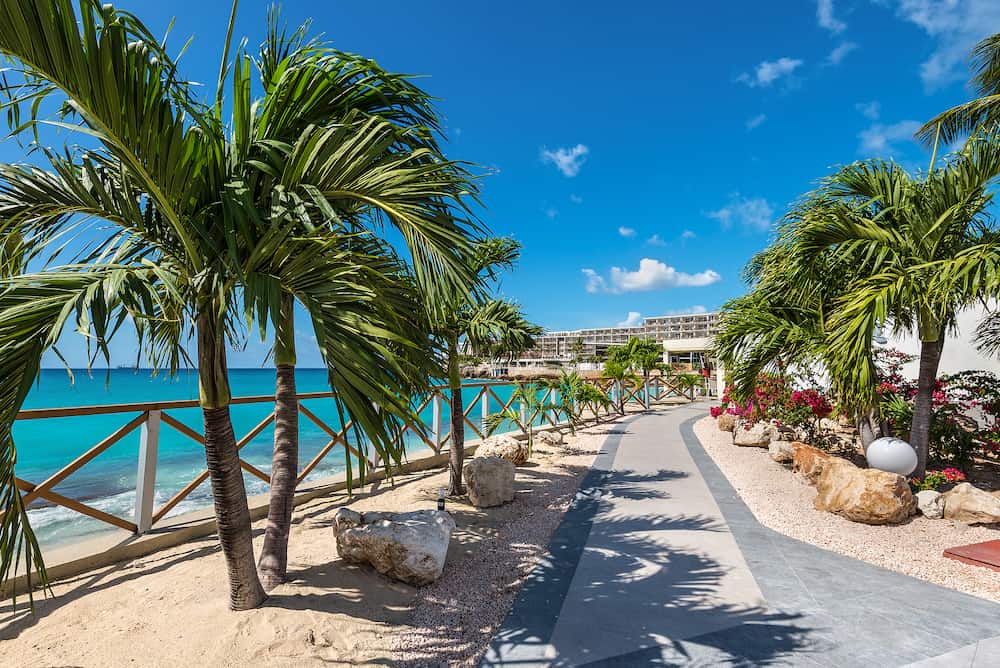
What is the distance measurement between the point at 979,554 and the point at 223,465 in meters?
5.62

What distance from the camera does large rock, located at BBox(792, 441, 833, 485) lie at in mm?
6031

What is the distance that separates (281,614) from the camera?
2.70 meters

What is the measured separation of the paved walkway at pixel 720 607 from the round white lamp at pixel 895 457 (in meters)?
2.01

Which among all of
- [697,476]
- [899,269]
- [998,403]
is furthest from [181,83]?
[998,403]

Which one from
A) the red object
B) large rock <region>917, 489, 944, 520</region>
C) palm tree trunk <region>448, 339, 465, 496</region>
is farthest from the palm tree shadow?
large rock <region>917, 489, 944, 520</region>

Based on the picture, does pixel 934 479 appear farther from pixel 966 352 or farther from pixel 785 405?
pixel 966 352

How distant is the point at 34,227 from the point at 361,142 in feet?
6.40

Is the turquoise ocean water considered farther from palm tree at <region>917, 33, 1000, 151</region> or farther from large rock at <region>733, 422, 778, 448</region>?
palm tree at <region>917, 33, 1000, 151</region>

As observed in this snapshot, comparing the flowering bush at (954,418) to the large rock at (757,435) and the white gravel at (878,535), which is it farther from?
the large rock at (757,435)

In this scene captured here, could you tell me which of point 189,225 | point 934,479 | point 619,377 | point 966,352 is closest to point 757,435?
point 934,479

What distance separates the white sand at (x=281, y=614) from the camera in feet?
7.87

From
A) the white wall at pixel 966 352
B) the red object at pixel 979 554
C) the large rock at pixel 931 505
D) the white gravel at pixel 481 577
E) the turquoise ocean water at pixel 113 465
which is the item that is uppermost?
the white wall at pixel 966 352

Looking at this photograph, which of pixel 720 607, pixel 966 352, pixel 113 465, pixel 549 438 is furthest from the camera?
pixel 113 465

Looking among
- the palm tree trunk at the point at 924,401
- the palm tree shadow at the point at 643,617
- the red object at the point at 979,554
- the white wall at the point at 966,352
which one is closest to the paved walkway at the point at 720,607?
the palm tree shadow at the point at 643,617
